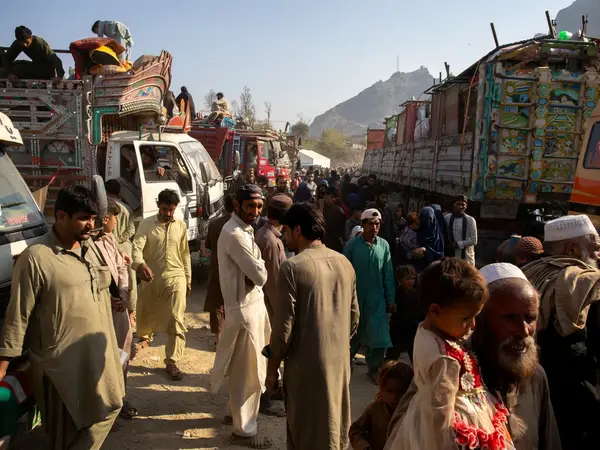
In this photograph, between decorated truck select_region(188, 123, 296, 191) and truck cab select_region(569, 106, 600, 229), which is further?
decorated truck select_region(188, 123, 296, 191)

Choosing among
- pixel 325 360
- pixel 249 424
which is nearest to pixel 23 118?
pixel 249 424

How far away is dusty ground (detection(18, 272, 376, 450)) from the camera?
383 centimetres

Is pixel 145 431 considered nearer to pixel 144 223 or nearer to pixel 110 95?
pixel 144 223

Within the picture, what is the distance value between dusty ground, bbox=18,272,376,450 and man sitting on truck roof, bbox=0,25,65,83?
3838 mm

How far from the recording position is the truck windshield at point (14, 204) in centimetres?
332

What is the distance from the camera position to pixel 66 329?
258 cm

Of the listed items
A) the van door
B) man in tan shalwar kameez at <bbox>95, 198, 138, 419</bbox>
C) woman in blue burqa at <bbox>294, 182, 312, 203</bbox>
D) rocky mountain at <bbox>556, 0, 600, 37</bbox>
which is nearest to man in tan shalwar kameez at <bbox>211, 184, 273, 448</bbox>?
man in tan shalwar kameez at <bbox>95, 198, 138, 419</bbox>

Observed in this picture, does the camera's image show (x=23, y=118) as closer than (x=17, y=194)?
No

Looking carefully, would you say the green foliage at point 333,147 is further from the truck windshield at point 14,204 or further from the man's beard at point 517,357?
the man's beard at point 517,357

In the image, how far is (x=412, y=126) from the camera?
14000 mm

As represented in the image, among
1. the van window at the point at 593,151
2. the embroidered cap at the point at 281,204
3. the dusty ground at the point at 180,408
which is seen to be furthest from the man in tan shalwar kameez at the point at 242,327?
the van window at the point at 593,151

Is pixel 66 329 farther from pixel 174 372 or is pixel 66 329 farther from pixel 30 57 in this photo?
pixel 30 57

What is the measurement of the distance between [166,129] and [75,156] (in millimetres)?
2294

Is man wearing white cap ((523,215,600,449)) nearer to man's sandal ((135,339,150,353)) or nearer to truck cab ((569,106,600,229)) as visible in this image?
truck cab ((569,106,600,229))
